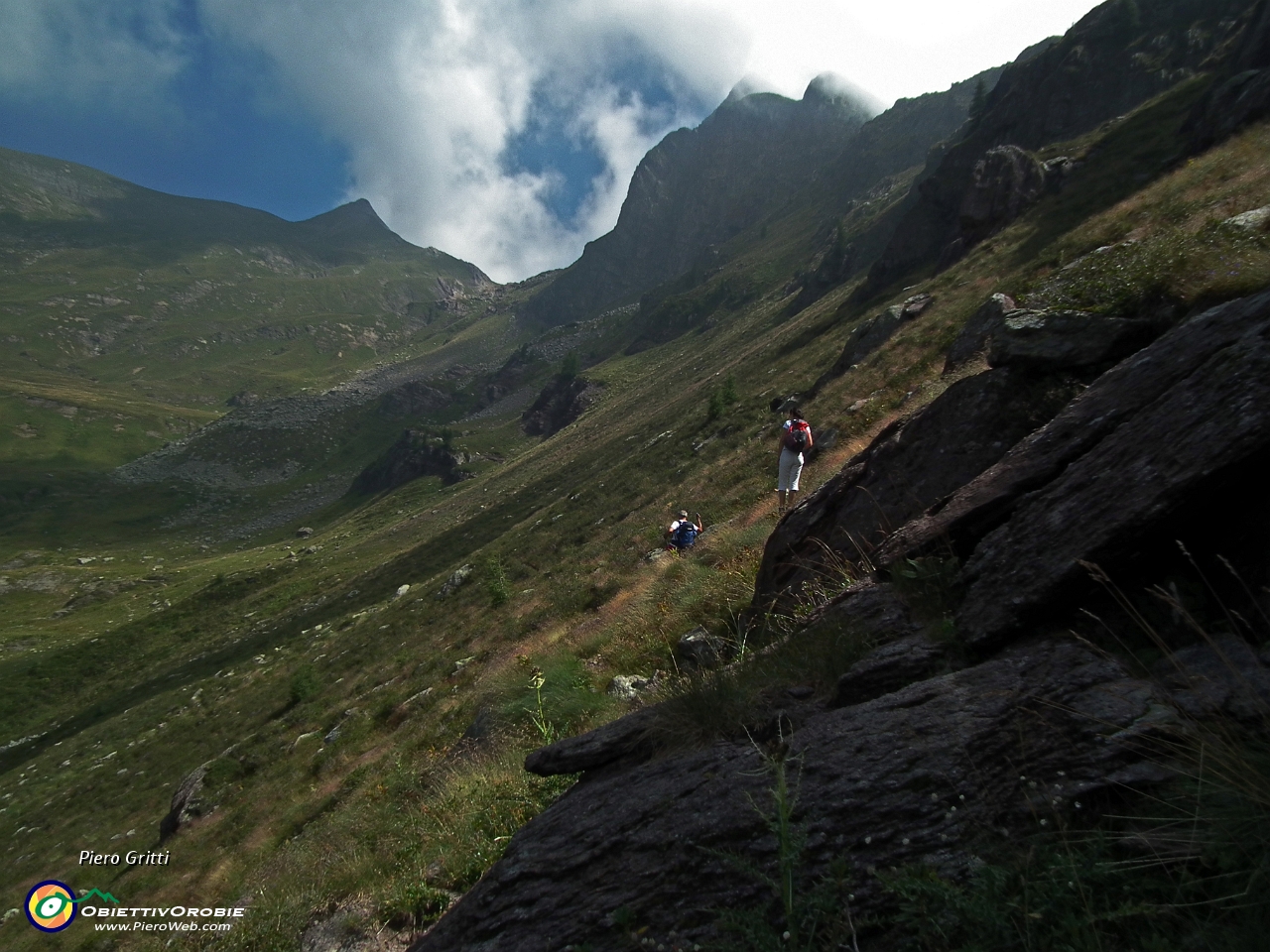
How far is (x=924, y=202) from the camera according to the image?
53.8 meters

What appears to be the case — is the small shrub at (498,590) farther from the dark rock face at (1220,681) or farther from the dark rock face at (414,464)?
the dark rock face at (414,464)

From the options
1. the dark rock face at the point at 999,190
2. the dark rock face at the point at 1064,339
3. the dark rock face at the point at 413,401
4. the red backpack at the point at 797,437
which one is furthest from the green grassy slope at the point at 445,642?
the dark rock face at the point at 413,401

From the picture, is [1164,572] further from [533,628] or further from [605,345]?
[605,345]

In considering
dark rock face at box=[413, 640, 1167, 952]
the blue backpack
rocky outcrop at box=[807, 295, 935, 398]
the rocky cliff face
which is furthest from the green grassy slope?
the rocky cliff face

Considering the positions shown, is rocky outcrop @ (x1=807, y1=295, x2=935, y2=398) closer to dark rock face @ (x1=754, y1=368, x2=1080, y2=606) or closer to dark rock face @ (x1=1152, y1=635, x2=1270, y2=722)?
dark rock face @ (x1=754, y1=368, x2=1080, y2=606)

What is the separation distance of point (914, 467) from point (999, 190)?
41.3 metres

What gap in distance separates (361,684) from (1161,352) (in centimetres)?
2408

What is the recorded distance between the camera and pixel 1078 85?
196 feet

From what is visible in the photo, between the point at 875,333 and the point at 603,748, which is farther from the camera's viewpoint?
the point at 875,333

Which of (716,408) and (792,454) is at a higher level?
(716,408)

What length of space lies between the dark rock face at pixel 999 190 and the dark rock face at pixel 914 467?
3805 centimetres

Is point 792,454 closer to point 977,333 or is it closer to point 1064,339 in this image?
point 977,333

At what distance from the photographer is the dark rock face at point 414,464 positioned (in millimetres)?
101312

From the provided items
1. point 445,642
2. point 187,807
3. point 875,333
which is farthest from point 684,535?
point 875,333
